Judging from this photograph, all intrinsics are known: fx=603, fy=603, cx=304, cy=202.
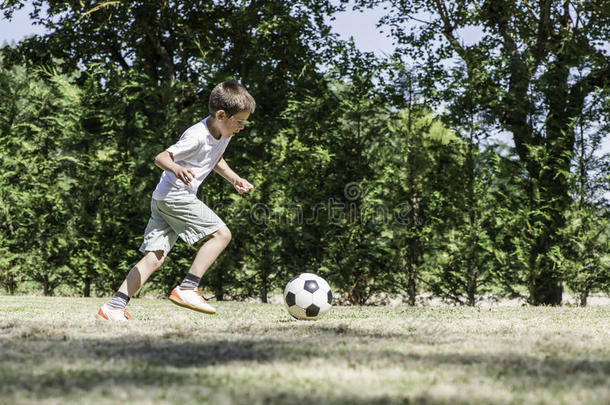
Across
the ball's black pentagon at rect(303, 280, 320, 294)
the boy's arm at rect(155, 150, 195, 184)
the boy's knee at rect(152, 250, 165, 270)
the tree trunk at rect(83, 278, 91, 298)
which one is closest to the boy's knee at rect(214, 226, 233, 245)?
the boy's knee at rect(152, 250, 165, 270)

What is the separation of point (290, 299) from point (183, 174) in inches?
58.4

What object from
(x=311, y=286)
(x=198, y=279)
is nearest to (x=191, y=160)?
(x=198, y=279)

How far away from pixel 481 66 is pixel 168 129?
208 inches

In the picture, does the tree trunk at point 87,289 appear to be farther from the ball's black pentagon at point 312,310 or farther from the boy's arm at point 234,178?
the ball's black pentagon at point 312,310

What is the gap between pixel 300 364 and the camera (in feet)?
9.02

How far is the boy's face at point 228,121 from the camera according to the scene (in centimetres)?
501

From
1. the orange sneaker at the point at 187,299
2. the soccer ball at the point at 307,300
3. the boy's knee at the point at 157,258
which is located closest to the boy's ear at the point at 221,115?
the boy's knee at the point at 157,258

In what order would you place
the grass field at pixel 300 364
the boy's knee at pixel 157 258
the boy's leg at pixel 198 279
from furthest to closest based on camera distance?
1. the boy's knee at pixel 157 258
2. the boy's leg at pixel 198 279
3. the grass field at pixel 300 364

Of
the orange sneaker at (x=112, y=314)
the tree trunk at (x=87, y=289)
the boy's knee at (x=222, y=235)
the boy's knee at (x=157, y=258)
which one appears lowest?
the tree trunk at (x=87, y=289)

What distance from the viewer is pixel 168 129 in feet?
33.7

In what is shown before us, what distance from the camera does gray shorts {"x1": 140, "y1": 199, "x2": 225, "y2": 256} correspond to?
16.1 feet

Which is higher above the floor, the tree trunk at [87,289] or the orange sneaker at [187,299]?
the orange sneaker at [187,299]

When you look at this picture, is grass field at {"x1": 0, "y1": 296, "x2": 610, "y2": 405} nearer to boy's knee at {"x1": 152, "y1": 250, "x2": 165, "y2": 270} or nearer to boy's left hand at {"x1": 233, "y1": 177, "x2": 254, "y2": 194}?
boy's knee at {"x1": 152, "y1": 250, "x2": 165, "y2": 270}

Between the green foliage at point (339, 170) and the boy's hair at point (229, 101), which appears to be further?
the green foliage at point (339, 170)
